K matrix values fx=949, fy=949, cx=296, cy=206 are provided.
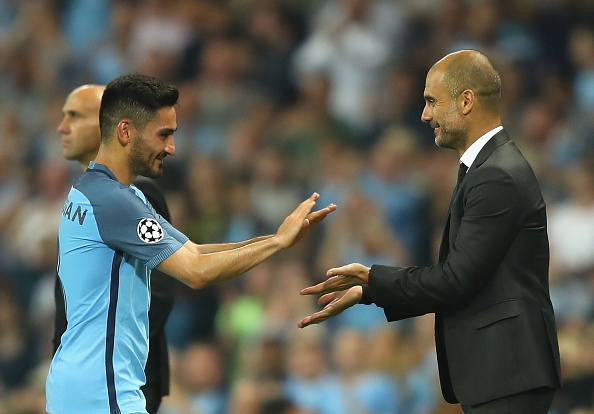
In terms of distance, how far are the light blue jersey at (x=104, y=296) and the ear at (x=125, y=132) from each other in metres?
0.17

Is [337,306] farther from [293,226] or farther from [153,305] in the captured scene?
[153,305]

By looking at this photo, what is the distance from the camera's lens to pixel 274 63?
920cm

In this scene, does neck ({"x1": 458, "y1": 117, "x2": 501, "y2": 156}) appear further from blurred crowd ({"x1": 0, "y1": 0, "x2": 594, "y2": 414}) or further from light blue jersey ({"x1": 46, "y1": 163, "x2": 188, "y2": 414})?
blurred crowd ({"x1": 0, "y1": 0, "x2": 594, "y2": 414})

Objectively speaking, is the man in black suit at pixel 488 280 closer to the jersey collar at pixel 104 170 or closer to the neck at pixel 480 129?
the neck at pixel 480 129

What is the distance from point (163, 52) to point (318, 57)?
5.33 feet

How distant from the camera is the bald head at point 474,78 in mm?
3670

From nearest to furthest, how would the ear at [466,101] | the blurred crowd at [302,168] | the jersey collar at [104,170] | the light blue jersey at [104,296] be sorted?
the light blue jersey at [104,296] < the jersey collar at [104,170] < the ear at [466,101] < the blurred crowd at [302,168]

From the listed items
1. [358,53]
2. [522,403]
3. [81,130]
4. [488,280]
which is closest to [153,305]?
[81,130]

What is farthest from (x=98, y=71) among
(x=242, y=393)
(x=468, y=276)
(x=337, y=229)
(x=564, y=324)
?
(x=468, y=276)

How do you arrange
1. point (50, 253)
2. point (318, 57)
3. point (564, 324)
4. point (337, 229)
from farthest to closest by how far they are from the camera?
1. point (318, 57)
2. point (50, 253)
3. point (337, 229)
4. point (564, 324)

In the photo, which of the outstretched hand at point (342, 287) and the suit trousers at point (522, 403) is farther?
the outstretched hand at point (342, 287)


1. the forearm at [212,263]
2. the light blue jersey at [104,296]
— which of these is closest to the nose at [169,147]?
the light blue jersey at [104,296]

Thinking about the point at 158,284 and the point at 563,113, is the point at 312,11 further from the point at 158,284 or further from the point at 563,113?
the point at 158,284

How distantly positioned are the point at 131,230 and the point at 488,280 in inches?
51.7
